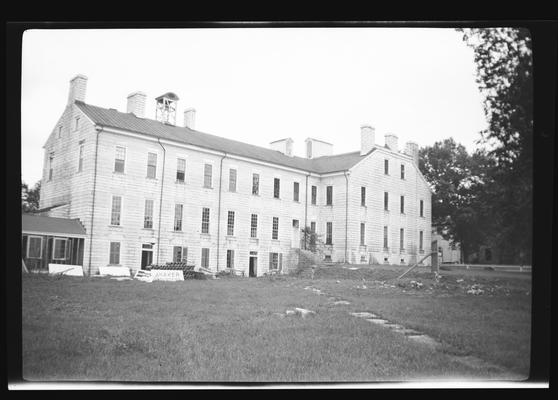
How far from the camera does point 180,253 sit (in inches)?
293

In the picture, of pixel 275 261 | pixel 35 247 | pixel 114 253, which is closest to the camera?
pixel 35 247

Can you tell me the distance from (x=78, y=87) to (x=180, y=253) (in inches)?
123

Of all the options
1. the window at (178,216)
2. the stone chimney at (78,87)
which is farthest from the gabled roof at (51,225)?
the stone chimney at (78,87)

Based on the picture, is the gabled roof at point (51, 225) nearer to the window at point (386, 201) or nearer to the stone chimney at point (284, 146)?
the stone chimney at point (284, 146)

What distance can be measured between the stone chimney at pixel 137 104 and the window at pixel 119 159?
0.64m

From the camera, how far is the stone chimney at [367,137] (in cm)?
748

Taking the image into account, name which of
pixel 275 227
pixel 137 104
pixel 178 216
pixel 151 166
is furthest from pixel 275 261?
pixel 137 104

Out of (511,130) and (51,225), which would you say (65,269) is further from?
(511,130)

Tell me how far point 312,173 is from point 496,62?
3.49 meters

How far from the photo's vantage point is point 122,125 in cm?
728

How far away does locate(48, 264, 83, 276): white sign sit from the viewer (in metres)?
6.61

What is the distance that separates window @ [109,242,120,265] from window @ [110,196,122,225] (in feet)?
1.15

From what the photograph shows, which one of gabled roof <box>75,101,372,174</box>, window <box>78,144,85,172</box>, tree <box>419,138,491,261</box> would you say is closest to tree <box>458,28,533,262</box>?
tree <box>419,138,491,261</box>
